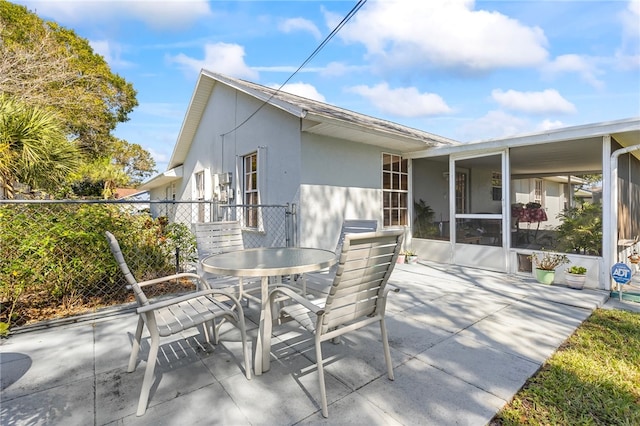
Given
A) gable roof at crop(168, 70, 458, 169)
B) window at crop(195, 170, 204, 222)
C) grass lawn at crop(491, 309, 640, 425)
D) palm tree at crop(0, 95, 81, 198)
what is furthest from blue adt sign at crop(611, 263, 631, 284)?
window at crop(195, 170, 204, 222)

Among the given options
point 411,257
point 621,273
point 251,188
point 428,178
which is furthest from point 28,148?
point 621,273

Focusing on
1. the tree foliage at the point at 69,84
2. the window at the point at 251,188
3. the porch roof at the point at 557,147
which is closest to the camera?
the porch roof at the point at 557,147

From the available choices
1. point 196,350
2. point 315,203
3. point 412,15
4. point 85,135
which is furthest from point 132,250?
point 85,135

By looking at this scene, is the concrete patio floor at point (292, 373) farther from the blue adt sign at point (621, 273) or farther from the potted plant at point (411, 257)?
the potted plant at point (411, 257)

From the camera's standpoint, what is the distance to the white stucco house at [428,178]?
195 inches

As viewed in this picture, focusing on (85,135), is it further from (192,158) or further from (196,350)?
(196,350)

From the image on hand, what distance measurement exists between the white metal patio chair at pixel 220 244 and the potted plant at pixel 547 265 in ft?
15.1

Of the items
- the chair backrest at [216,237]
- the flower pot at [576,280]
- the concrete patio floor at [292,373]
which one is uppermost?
the chair backrest at [216,237]

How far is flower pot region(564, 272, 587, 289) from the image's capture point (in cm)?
464

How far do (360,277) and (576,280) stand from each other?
4.57m

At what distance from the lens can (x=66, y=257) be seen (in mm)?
3666

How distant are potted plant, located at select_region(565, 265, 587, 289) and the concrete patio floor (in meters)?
1.31

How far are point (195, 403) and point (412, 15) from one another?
5.26 meters

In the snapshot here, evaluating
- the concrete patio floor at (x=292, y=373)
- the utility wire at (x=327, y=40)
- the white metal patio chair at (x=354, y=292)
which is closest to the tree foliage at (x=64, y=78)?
the utility wire at (x=327, y=40)
